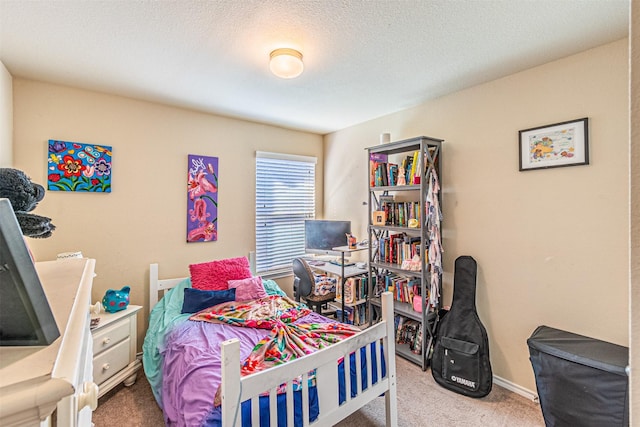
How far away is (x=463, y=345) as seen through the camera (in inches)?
89.6

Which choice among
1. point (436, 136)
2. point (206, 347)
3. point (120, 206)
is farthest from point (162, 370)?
point (436, 136)

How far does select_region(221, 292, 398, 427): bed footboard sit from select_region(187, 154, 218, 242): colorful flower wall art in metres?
2.09

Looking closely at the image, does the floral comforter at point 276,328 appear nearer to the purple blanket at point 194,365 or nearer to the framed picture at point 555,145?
the purple blanket at point 194,365

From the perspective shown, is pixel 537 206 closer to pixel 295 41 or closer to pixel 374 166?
pixel 374 166

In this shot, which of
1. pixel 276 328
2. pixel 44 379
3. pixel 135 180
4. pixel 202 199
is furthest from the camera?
pixel 202 199

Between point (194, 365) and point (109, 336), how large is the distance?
1009 millimetres

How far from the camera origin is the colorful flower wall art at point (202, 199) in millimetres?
3051

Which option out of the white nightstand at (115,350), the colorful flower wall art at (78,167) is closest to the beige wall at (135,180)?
the colorful flower wall art at (78,167)

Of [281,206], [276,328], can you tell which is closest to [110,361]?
[276,328]

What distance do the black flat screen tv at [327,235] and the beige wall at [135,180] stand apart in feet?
2.47

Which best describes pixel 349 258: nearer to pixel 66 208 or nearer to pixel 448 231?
pixel 448 231

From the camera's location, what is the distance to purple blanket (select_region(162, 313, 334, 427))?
1495 mm

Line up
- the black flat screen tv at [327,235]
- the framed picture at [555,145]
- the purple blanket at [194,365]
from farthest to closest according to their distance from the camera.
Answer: the black flat screen tv at [327,235] → the framed picture at [555,145] → the purple blanket at [194,365]

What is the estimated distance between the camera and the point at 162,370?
202 centimetres
